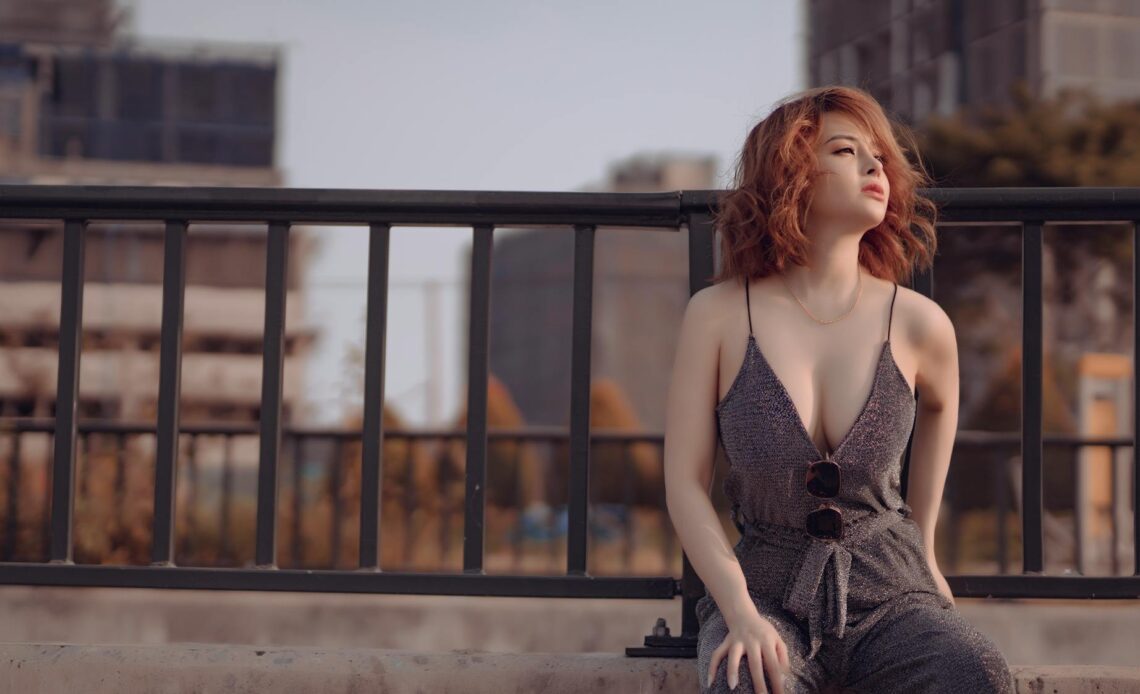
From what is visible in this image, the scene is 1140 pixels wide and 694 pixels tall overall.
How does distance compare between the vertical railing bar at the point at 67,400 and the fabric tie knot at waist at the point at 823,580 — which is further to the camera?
the vertical railing bar at the point at 67,400

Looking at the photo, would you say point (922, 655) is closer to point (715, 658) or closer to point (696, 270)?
point (715, 658)

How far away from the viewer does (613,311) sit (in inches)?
2958

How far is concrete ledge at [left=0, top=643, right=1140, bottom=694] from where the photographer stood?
252 cm

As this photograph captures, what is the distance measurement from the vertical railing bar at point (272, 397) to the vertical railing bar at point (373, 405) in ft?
0.57

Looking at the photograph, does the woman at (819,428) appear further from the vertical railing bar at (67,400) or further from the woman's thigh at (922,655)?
the vertical railing bar at (67,400)

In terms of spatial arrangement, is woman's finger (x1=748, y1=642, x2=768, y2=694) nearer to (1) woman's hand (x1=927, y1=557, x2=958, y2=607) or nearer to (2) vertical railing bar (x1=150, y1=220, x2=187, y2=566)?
(1) woman's hand (x1=927, y1=557, x2=958, y2=607)

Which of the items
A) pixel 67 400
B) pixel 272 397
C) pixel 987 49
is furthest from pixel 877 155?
pixel 987 49

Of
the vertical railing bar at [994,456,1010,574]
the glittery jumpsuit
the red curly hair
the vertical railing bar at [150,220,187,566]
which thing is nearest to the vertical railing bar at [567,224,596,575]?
the red curly hair

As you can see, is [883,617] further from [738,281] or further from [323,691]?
[323,691]

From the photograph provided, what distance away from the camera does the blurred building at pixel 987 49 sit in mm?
39875

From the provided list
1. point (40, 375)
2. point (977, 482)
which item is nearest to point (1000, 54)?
point (977, 482)

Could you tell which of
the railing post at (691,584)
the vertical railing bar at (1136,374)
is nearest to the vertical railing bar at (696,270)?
the railing post at (691,584)

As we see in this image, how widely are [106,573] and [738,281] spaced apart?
139cm

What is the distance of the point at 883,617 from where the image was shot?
2174 mm
